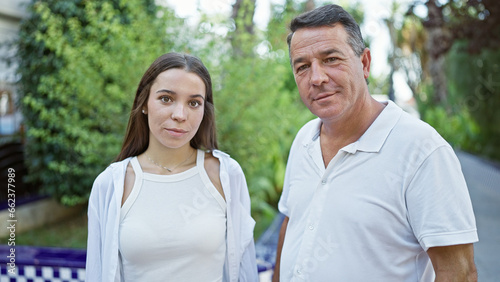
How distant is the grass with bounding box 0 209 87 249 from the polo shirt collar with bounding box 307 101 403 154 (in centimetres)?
557

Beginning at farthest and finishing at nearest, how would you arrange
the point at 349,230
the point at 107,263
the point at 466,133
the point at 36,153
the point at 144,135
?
A: 1. the point at 466,133
2. the point at 36,153
3. the point at 144,135
4. the point at 107,263
5. the point at 349,230

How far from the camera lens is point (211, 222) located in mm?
2105

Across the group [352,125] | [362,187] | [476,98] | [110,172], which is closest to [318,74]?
[352,125]

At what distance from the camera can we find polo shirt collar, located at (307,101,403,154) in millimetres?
1766

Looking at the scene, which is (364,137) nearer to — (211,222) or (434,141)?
(434,141)

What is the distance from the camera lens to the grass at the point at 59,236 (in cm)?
656

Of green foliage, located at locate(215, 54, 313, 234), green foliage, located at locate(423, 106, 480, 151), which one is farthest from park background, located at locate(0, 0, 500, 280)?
green foliage, located at locate(423, 106, 480, 151)

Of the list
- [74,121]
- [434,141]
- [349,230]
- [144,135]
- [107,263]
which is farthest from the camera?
[74,121]

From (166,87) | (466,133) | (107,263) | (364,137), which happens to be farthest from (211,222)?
(466,133)

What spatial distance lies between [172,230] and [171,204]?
0.41 feet

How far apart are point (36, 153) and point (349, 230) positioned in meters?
6.97

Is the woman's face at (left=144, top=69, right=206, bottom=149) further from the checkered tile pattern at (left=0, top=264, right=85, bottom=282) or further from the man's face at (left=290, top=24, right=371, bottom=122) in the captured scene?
the checkered tile pattern at (left=0, top=264, right=85, bottom=282)

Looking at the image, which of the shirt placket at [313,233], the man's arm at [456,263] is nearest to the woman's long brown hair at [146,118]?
the shirt placket at [313,233]

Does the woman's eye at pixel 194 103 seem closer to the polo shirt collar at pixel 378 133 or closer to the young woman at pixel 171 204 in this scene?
the young woman at pixel 171 204
